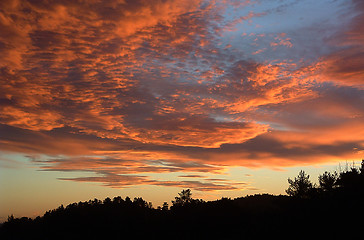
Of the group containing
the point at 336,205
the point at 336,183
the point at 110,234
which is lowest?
the point at 110,234

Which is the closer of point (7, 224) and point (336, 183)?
point (336, 183)

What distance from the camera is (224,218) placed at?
253ft

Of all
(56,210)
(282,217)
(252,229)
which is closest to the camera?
(252,229)

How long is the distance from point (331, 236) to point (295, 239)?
5421 millimetres

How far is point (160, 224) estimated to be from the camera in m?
86.0

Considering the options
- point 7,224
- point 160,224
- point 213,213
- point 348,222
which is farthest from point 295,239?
point 7,224

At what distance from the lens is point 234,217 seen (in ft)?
252

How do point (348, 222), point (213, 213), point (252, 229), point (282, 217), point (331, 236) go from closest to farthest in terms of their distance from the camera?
point (331, 236) → point (348, 222) → point (252, 229) → point (282, 217) → point (213, 213)

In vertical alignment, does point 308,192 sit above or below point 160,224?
above

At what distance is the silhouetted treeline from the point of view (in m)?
57.4

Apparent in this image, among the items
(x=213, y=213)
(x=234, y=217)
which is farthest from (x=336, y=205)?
(x=213, y=213)

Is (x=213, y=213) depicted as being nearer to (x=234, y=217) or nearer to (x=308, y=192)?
(x=234, y=217)

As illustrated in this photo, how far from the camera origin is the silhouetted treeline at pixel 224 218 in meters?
57.4

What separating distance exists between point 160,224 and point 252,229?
31896mm
